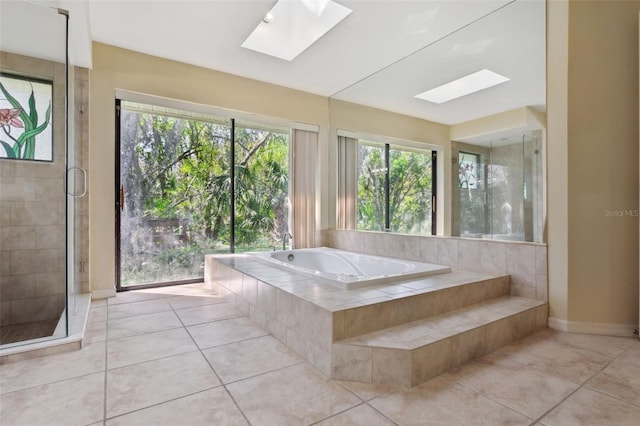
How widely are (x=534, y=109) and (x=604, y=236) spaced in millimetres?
1047

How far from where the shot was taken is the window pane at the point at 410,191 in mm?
3369

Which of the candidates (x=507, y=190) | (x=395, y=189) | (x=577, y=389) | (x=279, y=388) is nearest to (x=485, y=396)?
(x=577, y=389)

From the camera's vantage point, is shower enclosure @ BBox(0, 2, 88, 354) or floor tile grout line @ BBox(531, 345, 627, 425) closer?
floor tile grout line @ BBox(531, 345, 627, 425)

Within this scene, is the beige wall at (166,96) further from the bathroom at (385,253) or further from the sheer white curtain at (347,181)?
the sheer white curtain at (347,181)

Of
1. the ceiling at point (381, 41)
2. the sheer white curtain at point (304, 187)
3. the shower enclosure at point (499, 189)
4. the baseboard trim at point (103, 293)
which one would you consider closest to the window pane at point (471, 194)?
the shower enclosure at point (499, 189)

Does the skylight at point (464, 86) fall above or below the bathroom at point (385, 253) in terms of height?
above

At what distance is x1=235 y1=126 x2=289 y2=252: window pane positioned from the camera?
4.05 m

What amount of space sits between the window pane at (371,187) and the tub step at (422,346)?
1891 millimetres

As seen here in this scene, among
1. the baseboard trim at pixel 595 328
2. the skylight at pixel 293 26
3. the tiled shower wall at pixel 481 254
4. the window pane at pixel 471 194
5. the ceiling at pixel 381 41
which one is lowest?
the baseboard trim at pixel 595 328

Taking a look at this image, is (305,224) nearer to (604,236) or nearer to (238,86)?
(238,86)

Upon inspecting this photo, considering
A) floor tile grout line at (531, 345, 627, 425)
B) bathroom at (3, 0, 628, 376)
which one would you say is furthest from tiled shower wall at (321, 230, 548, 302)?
floor tile grout line at (531, 345, 627, 425)

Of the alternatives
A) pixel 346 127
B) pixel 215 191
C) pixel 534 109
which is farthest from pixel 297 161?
pixel 534 109

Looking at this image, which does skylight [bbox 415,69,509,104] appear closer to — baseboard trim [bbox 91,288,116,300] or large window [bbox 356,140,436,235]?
large window [bbox 356,140,436,235]

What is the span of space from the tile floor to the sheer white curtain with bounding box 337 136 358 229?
2.39 metres
